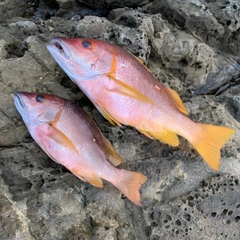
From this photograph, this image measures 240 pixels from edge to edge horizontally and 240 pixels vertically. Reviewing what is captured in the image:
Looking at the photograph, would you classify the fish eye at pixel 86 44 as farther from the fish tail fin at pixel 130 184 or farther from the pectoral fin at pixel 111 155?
the fish tail fin at pixel 130 184

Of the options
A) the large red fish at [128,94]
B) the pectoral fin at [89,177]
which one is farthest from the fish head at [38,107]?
the pectoral fin at [89,177]

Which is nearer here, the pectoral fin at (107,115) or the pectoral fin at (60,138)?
the pectoral fin at (60,138)

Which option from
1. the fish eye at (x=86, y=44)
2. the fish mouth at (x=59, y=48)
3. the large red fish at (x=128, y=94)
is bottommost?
the large red fish at (x=128, y=94)

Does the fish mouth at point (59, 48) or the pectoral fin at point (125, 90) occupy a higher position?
the fish mouth at point (59, 48)

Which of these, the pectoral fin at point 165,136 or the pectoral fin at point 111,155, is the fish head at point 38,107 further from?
the pectoral fin at point 165,136

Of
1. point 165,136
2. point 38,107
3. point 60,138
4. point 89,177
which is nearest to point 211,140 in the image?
point 165,136

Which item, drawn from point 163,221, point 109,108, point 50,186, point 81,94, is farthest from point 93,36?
point 163,221

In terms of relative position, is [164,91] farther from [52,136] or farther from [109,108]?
[52,136]

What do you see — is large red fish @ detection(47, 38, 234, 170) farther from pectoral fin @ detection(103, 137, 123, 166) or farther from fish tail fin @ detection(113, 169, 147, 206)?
fish tail fin @ detection(113, 169, 147, 206)
